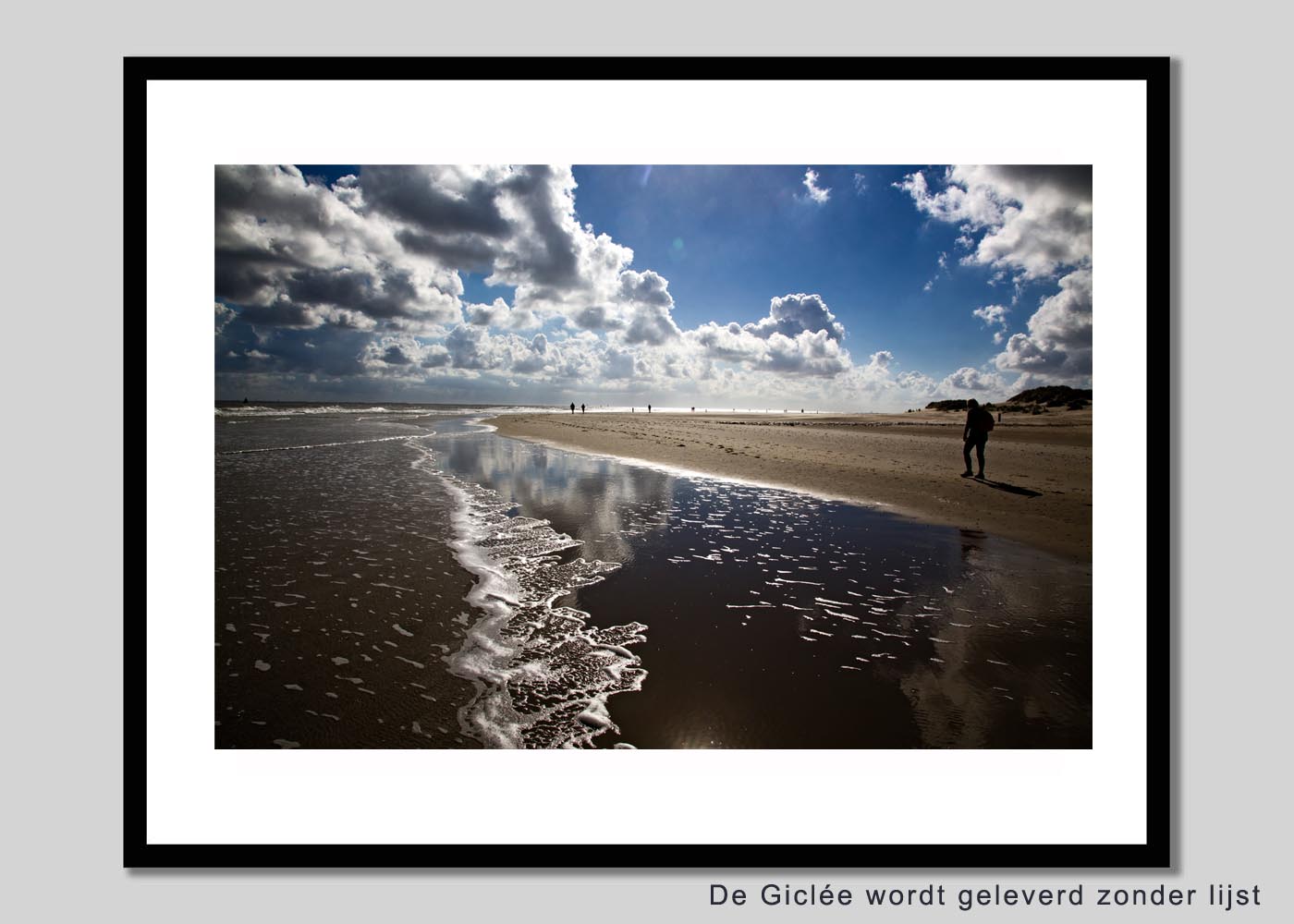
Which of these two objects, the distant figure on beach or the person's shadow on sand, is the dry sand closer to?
the person's shadow on sand

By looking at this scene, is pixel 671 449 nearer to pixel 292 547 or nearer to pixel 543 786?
pixel 292 547

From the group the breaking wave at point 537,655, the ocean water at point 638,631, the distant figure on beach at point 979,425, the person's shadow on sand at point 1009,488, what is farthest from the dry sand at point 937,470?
the breaking wave at point 537,655

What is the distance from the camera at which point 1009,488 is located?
35.5 ft

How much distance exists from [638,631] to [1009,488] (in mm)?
10797

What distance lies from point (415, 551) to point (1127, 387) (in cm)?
694

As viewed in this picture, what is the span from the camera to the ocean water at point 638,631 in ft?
9.32

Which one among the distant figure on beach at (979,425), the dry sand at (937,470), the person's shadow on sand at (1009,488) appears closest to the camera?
the dry sand at (937,470)

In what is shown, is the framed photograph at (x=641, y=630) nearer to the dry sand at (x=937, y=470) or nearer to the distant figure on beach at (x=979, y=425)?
the dry sand at (x=937, y=470)

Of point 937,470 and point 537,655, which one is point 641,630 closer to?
point 537,655

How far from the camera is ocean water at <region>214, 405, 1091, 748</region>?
9.32ft

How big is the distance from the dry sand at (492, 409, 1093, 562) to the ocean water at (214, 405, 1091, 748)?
142 centimetres

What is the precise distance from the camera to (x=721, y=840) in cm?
253

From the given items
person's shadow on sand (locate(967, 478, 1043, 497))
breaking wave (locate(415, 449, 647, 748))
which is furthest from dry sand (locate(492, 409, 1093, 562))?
breaking wave (locate(415, 449, 647, 748))

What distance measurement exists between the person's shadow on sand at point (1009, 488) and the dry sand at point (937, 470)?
0.02 m
